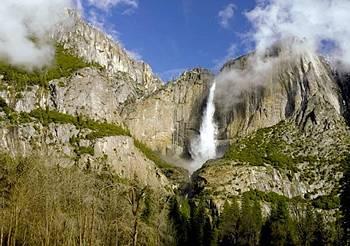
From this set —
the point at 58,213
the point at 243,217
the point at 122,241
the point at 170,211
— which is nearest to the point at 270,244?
the point at 243,217

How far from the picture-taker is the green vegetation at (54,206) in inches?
2480

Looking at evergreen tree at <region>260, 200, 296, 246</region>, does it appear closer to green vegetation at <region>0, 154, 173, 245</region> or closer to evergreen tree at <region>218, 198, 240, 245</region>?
evergreen tree at <region>218, 198, 240, 245</region>

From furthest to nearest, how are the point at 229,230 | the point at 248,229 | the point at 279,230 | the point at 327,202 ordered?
the point at 327,202 < the point at 229,230 < the point at 248,229 < the point at 279,230

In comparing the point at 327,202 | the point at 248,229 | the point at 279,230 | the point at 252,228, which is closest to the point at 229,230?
the point at 248,229

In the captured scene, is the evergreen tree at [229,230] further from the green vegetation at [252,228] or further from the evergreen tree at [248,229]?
the evergreen tree at [248,229]

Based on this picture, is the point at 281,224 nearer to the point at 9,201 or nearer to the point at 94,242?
the point at 94,242

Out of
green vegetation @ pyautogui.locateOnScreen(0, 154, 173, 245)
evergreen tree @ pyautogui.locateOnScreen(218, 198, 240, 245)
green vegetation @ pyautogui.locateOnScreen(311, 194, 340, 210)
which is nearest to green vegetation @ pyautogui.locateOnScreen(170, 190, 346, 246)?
evergreen tree @ pyautogui.locateOnScreen(218, 198, 240, 245)

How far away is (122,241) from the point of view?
8631 centimetres

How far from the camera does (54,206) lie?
228 feet

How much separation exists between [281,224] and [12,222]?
74.9 metres

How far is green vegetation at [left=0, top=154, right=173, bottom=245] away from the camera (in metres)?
63.0

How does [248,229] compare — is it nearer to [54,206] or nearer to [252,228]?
[252,228]

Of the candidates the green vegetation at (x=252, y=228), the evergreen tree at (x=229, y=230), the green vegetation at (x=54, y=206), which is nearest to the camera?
the green vegetation at (x=54, y=206)

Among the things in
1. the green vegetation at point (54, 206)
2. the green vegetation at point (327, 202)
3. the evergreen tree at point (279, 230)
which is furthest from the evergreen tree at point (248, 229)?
the green vegetation at point (54, 206)
